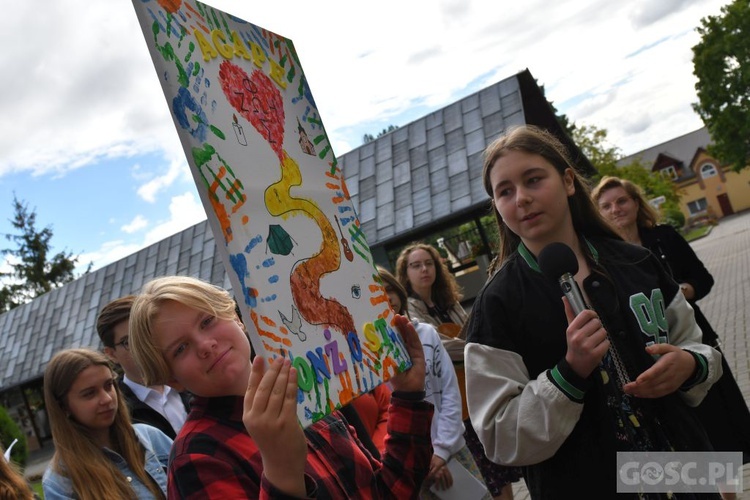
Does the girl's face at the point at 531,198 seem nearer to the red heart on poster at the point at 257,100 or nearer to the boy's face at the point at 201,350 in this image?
the red heart on poster at the point at 257,100

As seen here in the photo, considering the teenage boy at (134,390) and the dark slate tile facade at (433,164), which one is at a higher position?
the dark slate tile facade at (433,164)

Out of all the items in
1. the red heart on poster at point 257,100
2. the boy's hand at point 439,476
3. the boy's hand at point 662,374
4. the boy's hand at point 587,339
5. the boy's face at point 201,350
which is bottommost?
the boy's hand at point 439,476

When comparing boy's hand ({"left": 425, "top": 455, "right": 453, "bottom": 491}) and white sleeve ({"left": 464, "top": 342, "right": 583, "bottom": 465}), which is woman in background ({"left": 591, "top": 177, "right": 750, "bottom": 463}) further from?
white sleeve ({"left": 464, "top": 342, "right": 583, "bottom": 465})

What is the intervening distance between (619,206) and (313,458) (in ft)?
12.4

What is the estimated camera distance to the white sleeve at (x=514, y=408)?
86.8 inches

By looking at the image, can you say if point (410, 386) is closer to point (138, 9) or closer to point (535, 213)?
point (535, 213)

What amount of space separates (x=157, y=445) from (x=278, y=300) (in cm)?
267

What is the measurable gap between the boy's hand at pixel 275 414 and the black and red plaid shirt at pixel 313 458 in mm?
93

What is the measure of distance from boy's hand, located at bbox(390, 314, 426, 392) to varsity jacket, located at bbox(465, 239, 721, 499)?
6.4 inches

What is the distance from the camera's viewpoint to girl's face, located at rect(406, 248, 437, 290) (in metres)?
6.00

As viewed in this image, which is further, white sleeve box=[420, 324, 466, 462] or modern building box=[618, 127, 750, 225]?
modern building box=[618, 127, 750, 225]

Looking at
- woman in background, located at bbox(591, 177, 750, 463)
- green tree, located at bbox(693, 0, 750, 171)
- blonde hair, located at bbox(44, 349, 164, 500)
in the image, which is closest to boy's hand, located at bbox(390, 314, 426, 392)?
blonde hair, located at bbox(44, 349, 164, 500)

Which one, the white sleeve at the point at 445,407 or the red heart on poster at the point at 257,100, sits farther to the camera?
the white sleeve at the point at 445,407

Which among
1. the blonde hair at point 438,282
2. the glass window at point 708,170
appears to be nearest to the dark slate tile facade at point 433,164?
the blonde hair at point 438,282
